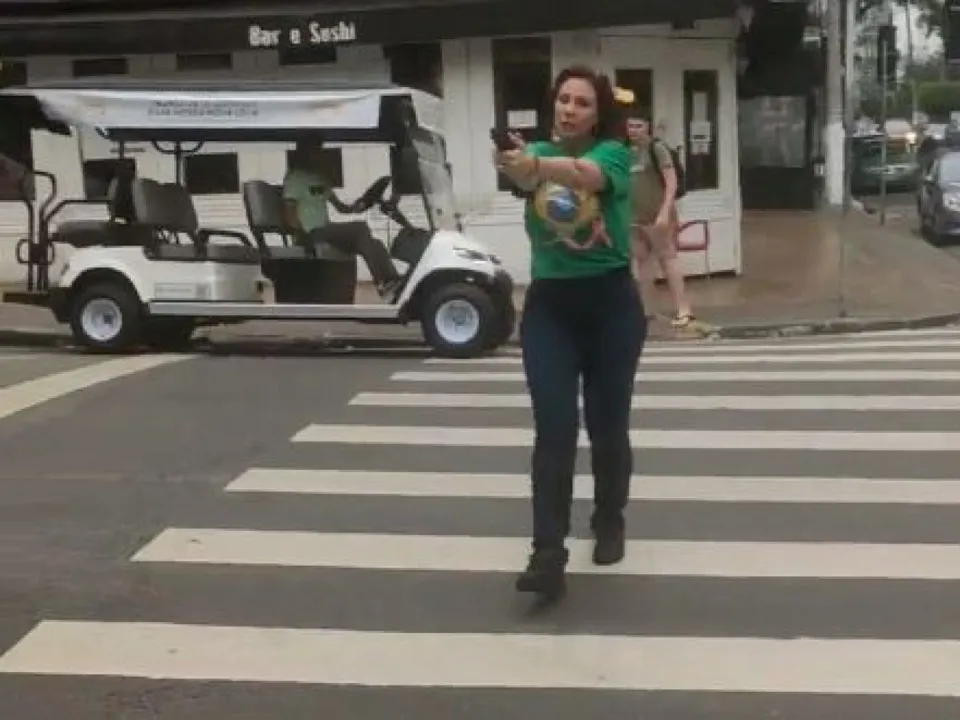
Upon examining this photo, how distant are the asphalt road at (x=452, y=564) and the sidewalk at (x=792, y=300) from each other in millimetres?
4751

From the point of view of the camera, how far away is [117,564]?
6.30 m

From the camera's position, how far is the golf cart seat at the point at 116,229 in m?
13.7

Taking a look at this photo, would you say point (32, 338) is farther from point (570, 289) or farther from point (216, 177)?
point (570, 289)

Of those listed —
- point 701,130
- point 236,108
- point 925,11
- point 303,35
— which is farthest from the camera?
point 925,11

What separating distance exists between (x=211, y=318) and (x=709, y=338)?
449 centimetres

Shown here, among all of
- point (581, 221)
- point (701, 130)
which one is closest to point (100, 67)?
point (701, 130)

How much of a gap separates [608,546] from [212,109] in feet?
26.4

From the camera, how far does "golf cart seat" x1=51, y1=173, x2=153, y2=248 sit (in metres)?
13.7

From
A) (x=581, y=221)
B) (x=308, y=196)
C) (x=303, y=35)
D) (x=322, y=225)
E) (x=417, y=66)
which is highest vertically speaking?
(x=303, y=35)

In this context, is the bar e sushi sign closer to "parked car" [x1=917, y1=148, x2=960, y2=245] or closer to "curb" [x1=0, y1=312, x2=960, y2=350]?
"curb" [x1=0, y1=312, x2=960, y2=350]

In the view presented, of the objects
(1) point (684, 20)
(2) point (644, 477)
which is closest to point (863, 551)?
(2) point (644, 477)

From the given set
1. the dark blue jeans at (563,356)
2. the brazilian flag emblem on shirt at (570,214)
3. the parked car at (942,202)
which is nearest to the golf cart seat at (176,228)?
the dark blue jeans at (563,356)

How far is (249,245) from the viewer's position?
14.0 metres

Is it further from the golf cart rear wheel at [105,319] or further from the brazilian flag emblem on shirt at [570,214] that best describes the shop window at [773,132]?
the brazilian flag emblem on shirt at [570,214]
